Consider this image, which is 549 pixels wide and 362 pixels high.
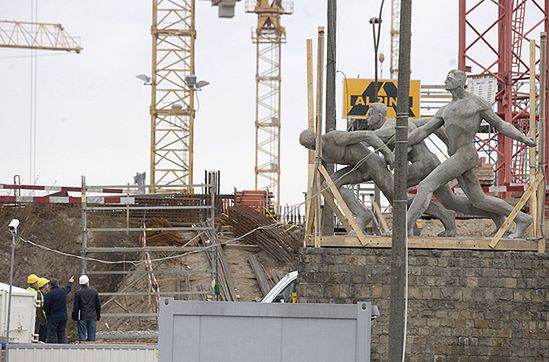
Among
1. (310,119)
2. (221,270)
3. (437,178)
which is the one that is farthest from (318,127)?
(221,270)

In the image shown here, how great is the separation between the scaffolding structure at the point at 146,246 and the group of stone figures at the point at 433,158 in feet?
24.6

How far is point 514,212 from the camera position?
790 inches

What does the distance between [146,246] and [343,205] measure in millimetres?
14176

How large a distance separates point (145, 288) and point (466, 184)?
43.9ft

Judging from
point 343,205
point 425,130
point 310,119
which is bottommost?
point 343,205

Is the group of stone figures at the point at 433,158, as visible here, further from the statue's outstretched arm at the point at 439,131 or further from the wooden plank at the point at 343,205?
the wooden plank at the point at 343,205

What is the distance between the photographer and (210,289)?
1211 inches

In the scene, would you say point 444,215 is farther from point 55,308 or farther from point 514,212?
point 55,308

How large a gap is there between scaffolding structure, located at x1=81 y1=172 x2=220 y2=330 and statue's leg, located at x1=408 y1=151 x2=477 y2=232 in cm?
844

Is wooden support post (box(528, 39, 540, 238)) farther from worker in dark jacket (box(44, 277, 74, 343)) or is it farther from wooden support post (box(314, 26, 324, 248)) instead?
worker in dark jacket (box(44, 277, 74, 343))

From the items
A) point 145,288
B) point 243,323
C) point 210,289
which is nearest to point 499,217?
point 243,323

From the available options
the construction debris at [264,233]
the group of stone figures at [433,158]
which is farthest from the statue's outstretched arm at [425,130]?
the construction debris at [264,233]

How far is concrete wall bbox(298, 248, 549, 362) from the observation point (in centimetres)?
1970

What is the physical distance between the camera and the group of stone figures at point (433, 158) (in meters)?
19.8
